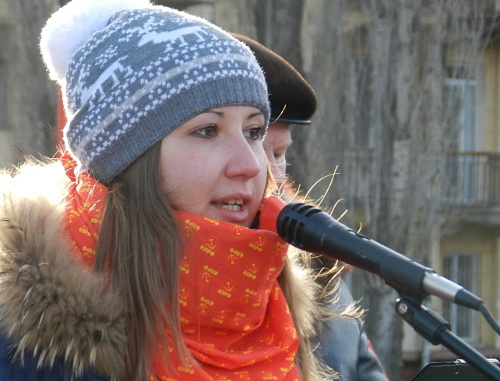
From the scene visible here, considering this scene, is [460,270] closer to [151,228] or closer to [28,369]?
[151,228]

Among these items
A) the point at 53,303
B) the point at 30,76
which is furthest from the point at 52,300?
the point at 30,76

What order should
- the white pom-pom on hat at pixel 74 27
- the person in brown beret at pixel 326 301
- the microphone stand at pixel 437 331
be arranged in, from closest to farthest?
the microphone stand at pixel 437 331 < the white pom-pom on hat at pixel 74 27 < the person in brown beret at pixel 326 301

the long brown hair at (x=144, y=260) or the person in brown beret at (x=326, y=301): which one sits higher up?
the long brown hair at (x=144, y=260)

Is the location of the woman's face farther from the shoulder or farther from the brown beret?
the brown beret

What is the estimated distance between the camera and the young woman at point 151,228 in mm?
1623

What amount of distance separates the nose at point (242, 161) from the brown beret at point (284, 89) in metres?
0.83

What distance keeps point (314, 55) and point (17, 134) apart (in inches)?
102

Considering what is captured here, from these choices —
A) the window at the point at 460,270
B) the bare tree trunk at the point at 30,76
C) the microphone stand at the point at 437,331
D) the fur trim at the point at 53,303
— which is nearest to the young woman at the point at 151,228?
the fur trim at the point at 53,303

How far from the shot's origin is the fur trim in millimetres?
1596

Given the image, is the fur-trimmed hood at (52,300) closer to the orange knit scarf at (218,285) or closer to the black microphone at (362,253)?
the orange knit scarf at (218,285)

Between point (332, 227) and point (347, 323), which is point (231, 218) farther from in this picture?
point (347, 323)

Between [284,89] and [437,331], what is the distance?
1485mm

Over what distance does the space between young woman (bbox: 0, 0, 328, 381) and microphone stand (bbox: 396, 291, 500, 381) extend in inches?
17.6

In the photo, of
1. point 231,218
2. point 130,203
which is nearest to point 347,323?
point 231,218
